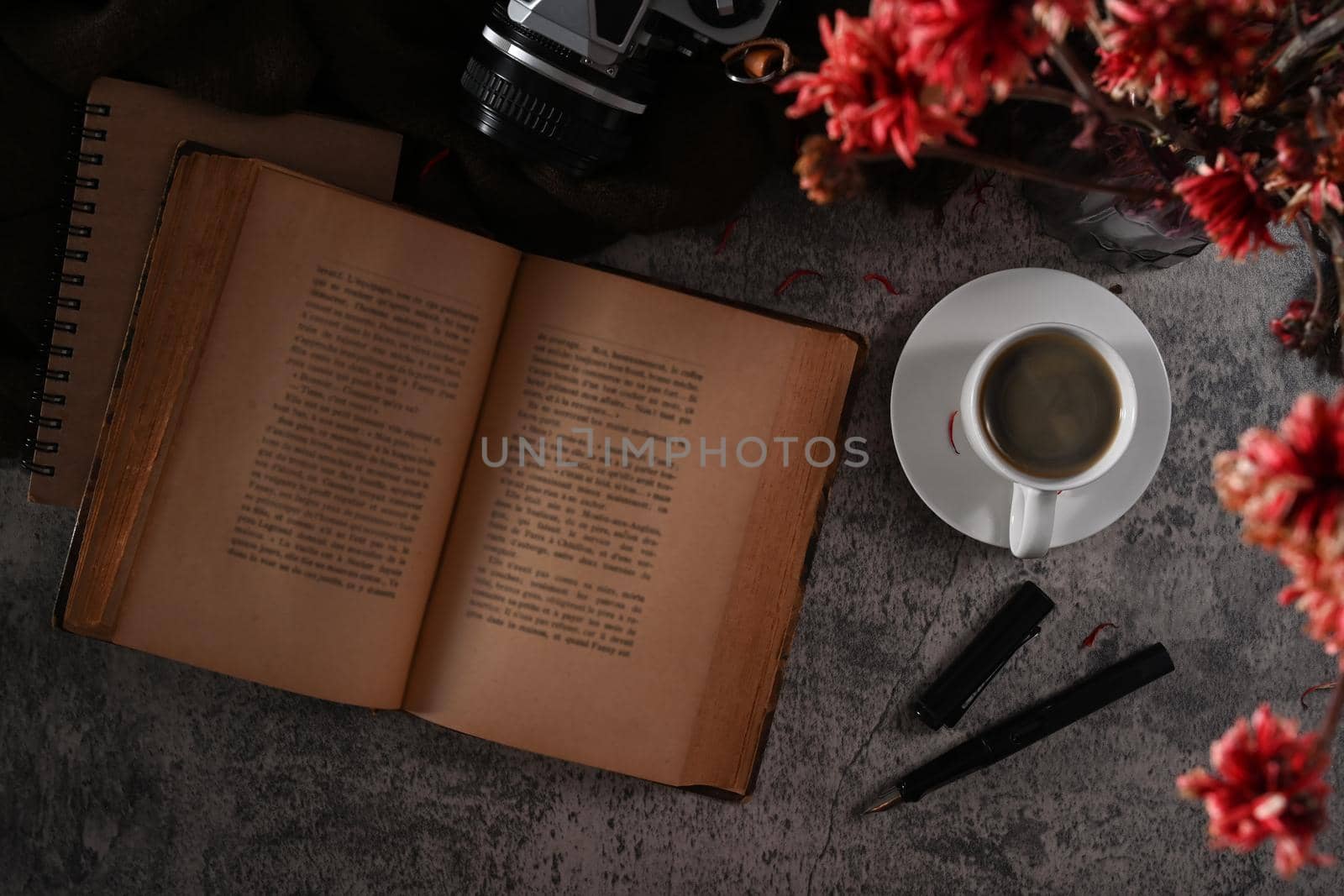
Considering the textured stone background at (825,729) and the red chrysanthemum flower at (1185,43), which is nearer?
the red chrysanthemum flower at (1185,43)

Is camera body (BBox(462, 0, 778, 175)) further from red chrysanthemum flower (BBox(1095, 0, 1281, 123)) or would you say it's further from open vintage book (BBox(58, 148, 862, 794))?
red chrysanthemum flower (BBox(1095, 0, 1281, 123))

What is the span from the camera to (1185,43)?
0.33m

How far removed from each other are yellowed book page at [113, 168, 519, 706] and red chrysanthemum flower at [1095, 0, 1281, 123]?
1.41 ft

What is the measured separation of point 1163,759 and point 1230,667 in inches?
3.7

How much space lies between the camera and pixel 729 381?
2.21 feet

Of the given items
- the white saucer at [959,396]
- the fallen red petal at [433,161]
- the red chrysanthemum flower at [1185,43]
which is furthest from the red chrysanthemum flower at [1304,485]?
the fallen red petal at [433,161]

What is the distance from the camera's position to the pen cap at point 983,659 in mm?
714

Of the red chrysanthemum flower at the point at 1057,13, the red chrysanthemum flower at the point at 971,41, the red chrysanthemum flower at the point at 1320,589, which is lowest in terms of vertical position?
the red chrysanthemum flower at the point at 1320,589

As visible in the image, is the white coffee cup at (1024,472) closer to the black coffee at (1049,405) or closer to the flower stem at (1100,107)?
the black coffee at (1049,405)

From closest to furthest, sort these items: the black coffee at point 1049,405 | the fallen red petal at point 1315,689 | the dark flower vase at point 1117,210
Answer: the dark flower vase at point 1117,210 → the black coffee at point 1049,405 → the fallen red petal at point 1315,689

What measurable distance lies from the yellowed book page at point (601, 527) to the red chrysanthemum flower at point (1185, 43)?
0.35 m

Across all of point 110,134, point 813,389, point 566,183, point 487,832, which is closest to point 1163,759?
point 813,389

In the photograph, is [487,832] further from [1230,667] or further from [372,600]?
[1230,667]

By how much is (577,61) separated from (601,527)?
32 centimetres
